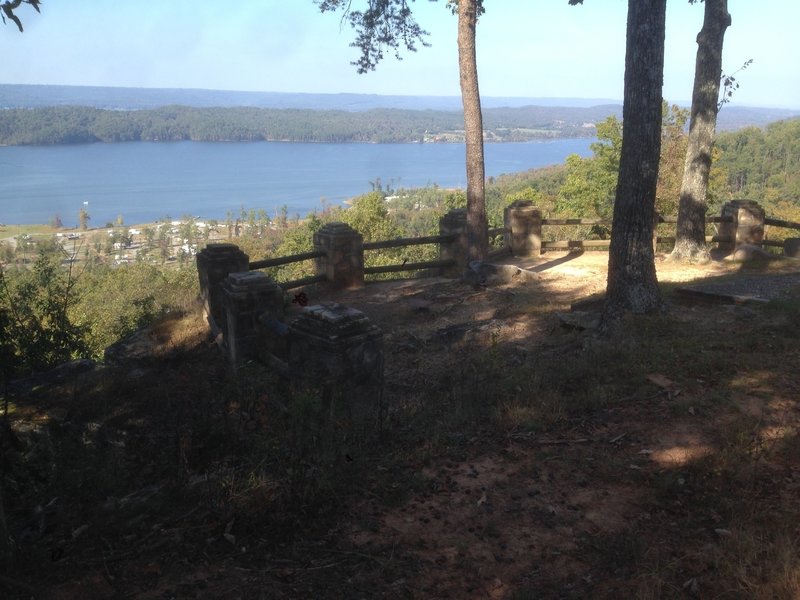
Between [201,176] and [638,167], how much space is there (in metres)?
141

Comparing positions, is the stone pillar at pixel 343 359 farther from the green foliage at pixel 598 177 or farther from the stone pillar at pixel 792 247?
the green foliage at pixel 598 177

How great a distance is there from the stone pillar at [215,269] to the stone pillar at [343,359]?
4522mm

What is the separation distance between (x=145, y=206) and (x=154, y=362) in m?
95.5

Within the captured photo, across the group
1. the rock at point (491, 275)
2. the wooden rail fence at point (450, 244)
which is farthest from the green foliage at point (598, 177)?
the rock at point (491, 275)

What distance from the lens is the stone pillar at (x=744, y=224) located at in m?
14.3

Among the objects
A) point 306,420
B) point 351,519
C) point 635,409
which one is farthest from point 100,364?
point 635,409

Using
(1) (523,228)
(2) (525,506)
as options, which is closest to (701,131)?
(1) (523,228)

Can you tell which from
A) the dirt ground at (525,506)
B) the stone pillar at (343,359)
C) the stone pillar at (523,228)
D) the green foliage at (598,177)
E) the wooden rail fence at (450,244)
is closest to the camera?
the dirt ground at (525,506)

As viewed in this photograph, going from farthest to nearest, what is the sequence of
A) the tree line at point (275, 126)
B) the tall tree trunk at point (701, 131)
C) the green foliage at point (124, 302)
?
the tree line at point (275, 126) < the green foliage at point (124, 302) < the tall tree trunk at point (701, 131)

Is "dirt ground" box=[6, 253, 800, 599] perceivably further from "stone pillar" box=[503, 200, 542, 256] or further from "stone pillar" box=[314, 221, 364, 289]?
"stone pillar" box=[503, 200, 542, 256]

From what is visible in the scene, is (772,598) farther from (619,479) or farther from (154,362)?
(154,362)

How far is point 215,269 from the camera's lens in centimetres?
955

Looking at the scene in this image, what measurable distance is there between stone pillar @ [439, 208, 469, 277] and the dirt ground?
7.31 m

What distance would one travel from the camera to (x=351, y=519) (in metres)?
3.59
